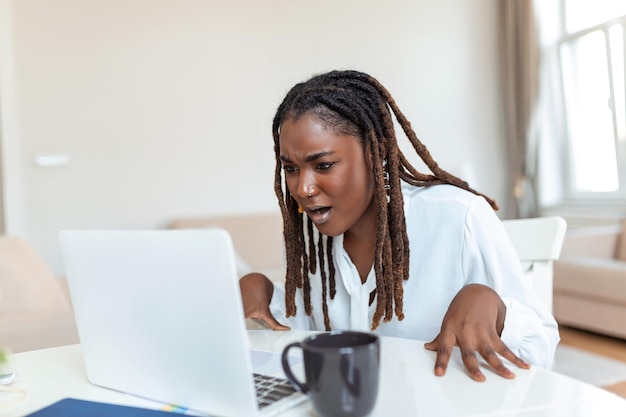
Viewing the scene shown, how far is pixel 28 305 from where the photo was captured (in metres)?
1.97

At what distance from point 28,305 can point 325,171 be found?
4.44 ft

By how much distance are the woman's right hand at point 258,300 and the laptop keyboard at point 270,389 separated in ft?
1.20

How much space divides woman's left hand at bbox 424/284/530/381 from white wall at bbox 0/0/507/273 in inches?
135

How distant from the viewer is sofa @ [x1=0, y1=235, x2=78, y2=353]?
1.75 meters

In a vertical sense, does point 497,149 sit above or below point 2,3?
below

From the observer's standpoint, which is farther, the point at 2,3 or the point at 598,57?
the point at 598,57

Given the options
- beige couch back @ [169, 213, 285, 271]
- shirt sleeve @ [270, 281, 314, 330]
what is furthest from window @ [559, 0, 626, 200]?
shirt sleeve @ [270, 281, 314, 330]

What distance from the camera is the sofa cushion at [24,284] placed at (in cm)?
196

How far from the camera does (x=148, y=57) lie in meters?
4.12

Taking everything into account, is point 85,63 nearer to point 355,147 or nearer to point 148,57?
point 148,57

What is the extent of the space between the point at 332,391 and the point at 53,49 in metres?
3.83

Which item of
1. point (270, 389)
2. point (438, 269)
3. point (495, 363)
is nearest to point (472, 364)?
point (495, 363)

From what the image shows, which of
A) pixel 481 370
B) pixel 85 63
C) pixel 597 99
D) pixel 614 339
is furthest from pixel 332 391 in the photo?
pixel 597 99

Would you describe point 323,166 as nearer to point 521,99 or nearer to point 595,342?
point 595,342
